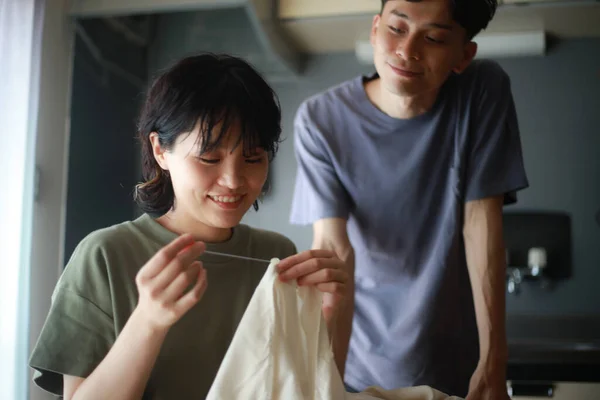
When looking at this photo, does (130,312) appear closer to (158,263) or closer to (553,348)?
(158,263)

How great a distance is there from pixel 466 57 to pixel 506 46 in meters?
0.17

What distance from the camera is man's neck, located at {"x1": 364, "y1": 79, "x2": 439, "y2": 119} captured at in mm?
824

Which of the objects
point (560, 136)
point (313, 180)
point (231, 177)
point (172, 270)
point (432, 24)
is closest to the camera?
point (172, 270)

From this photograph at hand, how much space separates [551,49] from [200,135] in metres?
0.70

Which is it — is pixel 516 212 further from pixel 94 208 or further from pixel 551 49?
pixel 94 208

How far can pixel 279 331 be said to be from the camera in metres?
0.57

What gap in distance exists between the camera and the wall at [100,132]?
31.8 inches

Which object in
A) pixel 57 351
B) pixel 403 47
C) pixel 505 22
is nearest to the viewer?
pixel 57 351

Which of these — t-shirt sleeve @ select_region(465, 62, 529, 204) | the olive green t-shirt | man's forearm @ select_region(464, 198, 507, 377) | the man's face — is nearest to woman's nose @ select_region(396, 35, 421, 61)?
the man's face

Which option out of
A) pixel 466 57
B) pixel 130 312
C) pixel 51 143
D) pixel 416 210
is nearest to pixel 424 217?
pixel 416 210

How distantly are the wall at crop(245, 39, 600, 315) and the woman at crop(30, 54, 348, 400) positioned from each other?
38 centimetres

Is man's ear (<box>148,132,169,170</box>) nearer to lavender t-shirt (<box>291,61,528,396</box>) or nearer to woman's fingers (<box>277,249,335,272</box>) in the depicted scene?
woman's fingers (<box>277,249,335,272</box>)

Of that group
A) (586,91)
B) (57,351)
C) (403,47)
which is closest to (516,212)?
(586,91)

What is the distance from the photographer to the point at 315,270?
0.59 m
